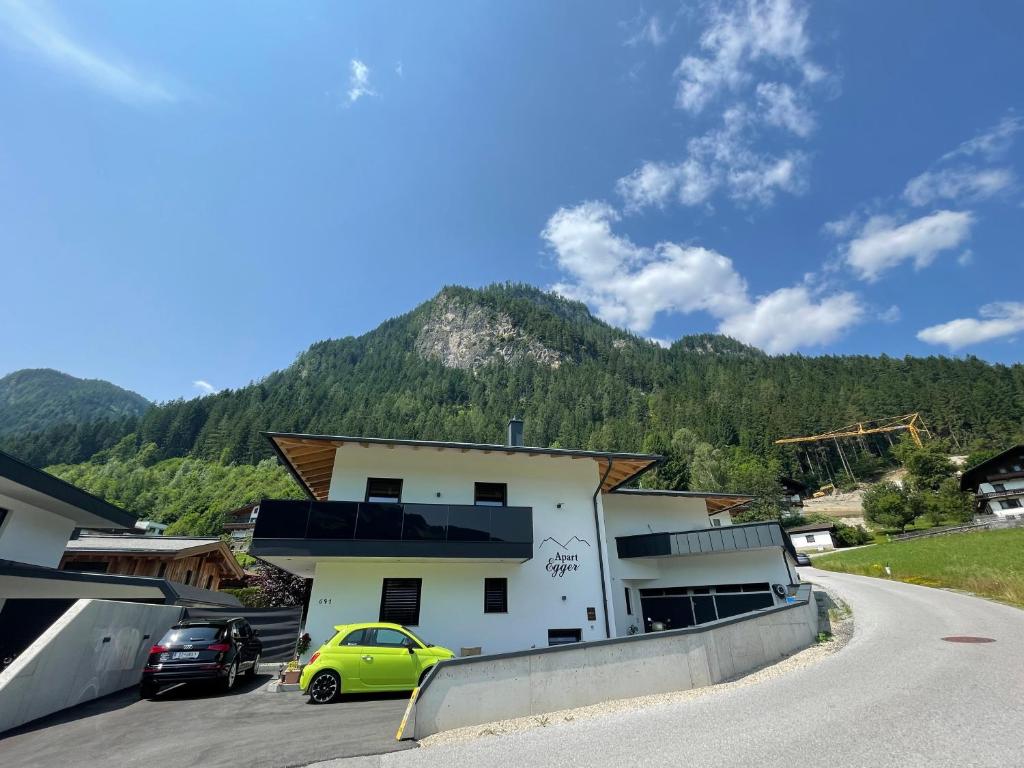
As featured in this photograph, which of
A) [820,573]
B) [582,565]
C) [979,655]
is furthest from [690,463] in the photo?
[979,655]

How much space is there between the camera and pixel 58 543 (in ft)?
51.2

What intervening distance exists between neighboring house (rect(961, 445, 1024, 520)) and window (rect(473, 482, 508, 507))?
63.7 m

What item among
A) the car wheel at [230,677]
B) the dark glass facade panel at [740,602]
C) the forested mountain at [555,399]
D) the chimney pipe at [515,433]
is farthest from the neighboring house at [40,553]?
the forested mountain at [555,399]

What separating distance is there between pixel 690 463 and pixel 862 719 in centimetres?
6677

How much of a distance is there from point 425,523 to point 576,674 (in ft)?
25.0

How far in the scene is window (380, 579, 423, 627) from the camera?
14.0 m

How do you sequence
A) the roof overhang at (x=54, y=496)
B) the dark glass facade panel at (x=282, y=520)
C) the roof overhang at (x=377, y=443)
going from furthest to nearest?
the roof overhang at (x=377, y=443) → the dark glass facade panel at (x=282, y=520) → the roof overhang at (x=54, y=496)

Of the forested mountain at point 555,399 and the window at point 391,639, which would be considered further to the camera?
the forested mountain at point 555,399

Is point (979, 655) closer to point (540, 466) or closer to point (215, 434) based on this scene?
point (540, 466)

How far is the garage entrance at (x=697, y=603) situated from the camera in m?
17.3

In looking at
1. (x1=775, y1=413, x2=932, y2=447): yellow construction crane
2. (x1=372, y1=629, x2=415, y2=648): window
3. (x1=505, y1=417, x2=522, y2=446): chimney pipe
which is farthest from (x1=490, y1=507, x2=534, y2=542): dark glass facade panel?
(x1=775, y1=413, x2=932, y2=447): yellow construction crane

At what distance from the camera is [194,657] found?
32.1 ft

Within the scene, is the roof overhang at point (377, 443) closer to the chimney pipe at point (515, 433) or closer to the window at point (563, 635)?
the chimney pipe at point (515, 433)

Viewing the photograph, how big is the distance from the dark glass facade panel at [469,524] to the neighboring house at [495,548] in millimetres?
33
